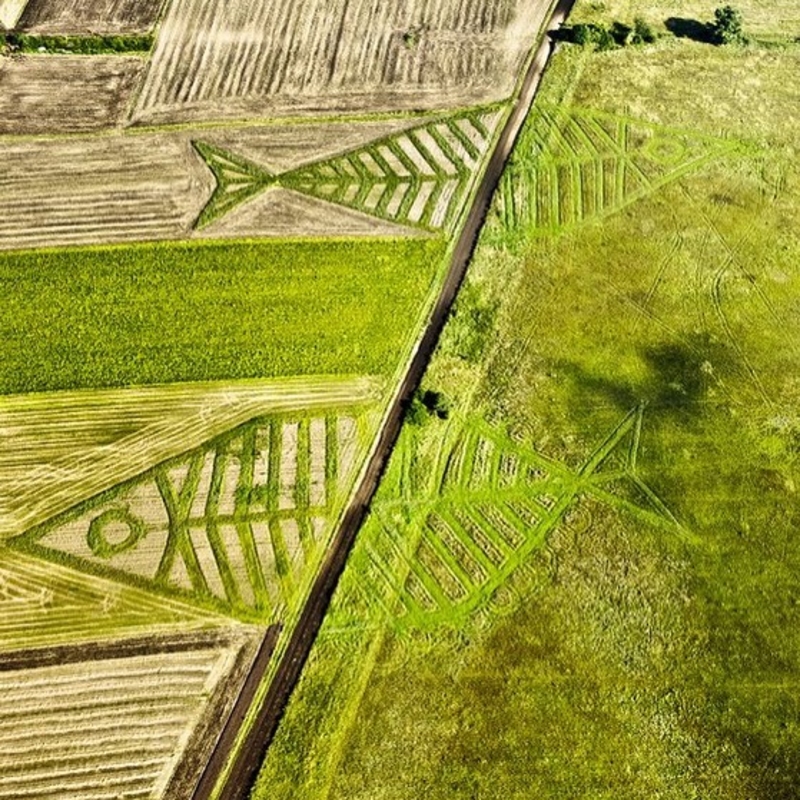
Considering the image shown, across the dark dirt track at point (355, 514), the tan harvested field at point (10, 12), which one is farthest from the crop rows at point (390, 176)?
the tan harvested field at point (10, 12)

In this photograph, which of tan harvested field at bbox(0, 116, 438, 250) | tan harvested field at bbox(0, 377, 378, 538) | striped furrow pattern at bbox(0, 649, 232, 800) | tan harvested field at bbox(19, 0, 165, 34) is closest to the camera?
striped furrow pattern at bbox(0, 649, 232, 800)

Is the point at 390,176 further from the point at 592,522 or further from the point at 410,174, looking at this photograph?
the point at 592,522

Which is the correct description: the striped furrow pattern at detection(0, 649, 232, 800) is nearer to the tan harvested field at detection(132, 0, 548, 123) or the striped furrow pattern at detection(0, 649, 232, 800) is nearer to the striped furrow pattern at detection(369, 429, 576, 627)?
the striped furrow pattern at detection(369, 429, 576, 627)

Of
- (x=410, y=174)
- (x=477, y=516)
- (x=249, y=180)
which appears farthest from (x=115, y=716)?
(x=410, y=174)

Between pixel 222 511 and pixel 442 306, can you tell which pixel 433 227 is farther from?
pixel 222 511

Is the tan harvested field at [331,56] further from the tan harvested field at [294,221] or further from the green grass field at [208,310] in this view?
the green grass field at [208,310]

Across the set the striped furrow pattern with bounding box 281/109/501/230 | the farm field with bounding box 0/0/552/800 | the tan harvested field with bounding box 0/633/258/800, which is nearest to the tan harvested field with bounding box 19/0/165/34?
the farm field with bounding box 0/0/552/800

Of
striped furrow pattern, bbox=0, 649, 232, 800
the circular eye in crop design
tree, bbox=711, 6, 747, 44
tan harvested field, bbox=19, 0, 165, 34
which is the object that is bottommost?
striped furrow pattern, bbox=0, 649, 232, 800
